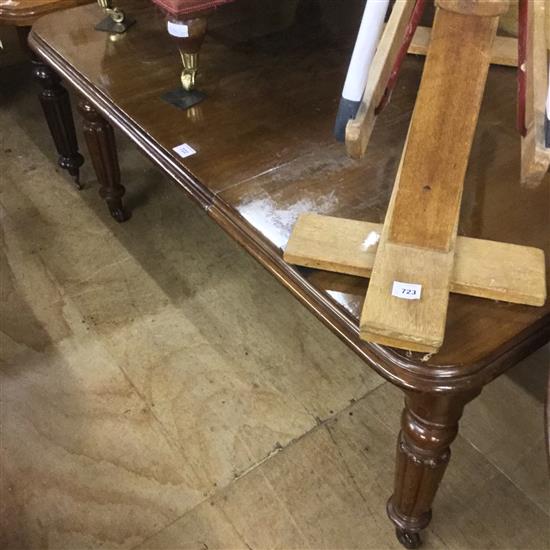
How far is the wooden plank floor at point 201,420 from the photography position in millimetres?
1034

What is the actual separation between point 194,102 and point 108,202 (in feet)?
1.69

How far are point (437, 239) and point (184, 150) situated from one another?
45cm

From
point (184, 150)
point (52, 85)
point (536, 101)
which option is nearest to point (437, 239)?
point (536, 101)

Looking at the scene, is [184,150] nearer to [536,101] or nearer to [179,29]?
[179,29]

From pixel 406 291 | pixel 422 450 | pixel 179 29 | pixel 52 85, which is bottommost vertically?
pixel 422 450

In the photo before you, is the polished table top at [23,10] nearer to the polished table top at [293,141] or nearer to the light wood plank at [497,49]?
the polished table top at [293,141]

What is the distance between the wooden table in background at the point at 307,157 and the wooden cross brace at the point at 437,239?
3 cm

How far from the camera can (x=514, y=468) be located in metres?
1.11

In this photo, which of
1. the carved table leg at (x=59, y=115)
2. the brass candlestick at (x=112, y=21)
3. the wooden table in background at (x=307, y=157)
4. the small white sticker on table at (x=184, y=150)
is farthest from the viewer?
the carved table leg at (x=59, y=115)

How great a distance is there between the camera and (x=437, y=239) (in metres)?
0.73

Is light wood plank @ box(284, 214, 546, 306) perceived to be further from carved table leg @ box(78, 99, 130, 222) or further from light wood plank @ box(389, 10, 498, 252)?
carved table leg @ box(78, 99, 130, 222)

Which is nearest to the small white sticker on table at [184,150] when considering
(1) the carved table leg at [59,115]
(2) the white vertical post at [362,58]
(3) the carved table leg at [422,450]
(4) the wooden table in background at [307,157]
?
(4) the wooden table in background at [307,157]

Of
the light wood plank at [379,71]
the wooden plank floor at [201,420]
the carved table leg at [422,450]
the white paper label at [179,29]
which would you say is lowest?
the wooden plank floor at [201,420]

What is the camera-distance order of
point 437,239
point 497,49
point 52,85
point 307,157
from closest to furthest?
point 437,239 < point 307,157 < point 497,49 < point 52,85
